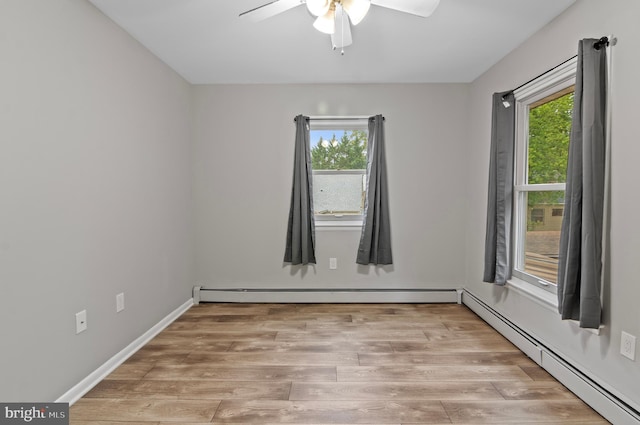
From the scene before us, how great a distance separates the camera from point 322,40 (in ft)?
8.84

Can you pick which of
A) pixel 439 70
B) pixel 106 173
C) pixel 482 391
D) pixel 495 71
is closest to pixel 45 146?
pixel 106 173

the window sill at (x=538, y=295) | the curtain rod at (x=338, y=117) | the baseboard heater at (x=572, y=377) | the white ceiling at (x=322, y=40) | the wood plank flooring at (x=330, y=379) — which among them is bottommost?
the wood plank flooring at (x=330, y=379)

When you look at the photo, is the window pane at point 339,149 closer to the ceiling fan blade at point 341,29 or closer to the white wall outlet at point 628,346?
the ceiling fan blade at point 341,29

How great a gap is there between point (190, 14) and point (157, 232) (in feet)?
5.68

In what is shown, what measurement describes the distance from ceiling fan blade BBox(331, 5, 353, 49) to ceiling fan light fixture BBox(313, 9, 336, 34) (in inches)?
2.5

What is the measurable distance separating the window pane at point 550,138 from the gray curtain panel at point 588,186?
1.37 feet

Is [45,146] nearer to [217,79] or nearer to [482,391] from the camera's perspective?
[217,79]

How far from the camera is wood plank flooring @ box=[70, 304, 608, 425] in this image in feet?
6.11

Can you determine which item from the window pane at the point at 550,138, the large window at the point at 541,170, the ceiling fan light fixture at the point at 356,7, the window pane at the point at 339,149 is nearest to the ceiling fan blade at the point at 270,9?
the ceiling fan light fixture at the point at 356,7

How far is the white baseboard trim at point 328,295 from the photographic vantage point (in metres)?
3.79

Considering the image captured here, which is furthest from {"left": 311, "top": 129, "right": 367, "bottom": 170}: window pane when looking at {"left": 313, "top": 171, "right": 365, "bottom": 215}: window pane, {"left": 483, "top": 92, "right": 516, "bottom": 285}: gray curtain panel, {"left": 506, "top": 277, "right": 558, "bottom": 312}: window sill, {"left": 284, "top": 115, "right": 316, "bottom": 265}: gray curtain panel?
{"left": 506, "top": 277, "right": 558, "bottom": 312}: window sill

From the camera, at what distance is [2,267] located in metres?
1.58

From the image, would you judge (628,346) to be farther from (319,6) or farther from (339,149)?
(339,149)

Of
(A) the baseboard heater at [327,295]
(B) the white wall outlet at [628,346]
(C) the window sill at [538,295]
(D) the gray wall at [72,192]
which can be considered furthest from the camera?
(A) the baseboard heater at [327,295]
